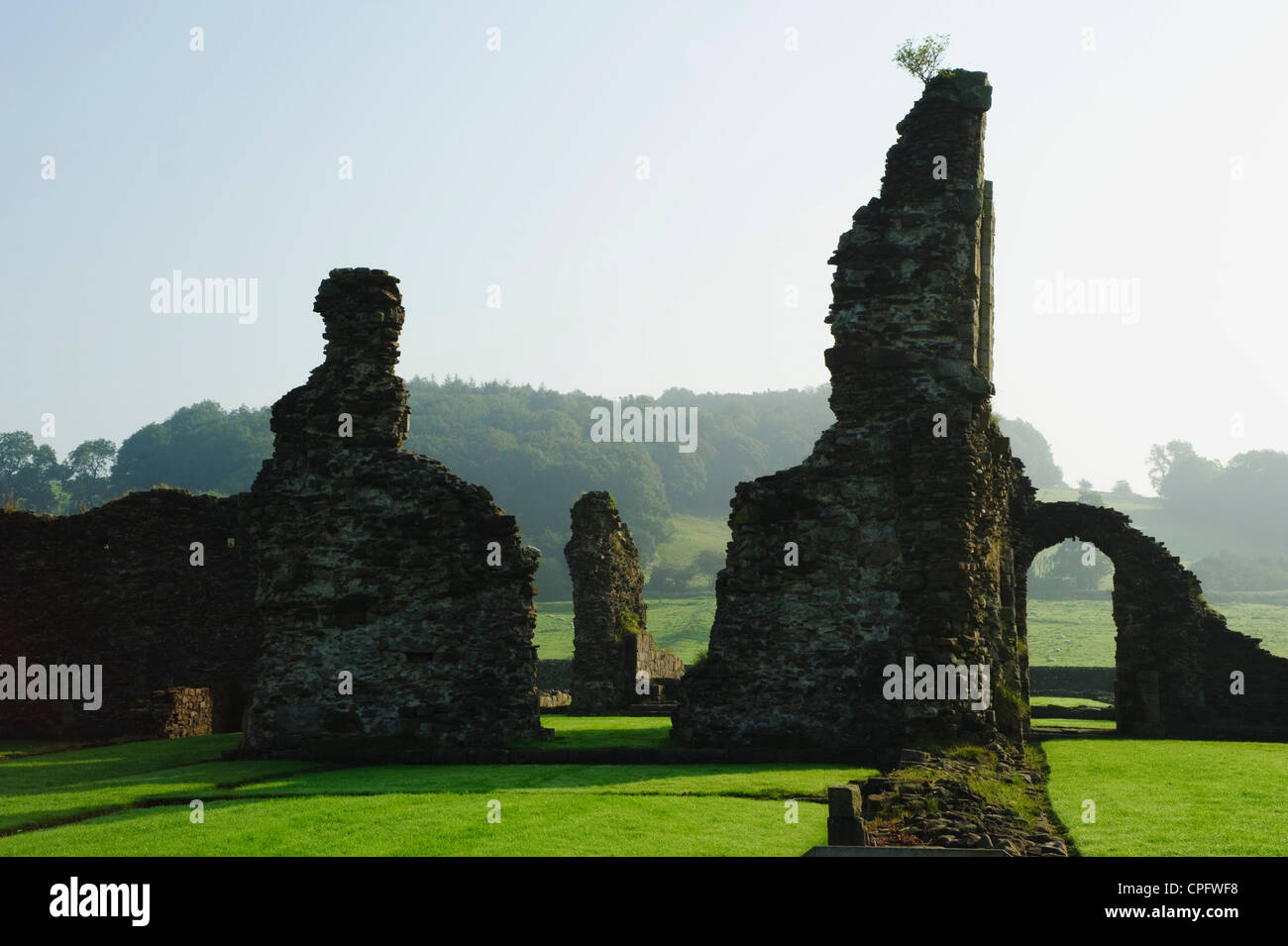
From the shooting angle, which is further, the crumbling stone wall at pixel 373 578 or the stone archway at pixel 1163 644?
the stone archway at pixel 1163 644

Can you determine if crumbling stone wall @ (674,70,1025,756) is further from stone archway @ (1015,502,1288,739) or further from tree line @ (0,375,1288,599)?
tree line @ (0,375,1288,599)

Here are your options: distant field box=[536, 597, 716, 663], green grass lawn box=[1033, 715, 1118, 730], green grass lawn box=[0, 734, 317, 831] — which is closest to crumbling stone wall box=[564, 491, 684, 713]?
green grass lawn box=[1033, 715, 1118, 730]

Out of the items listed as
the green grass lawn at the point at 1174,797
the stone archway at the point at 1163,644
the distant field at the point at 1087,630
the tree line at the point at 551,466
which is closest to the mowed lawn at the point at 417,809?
the green grass lawn at the point at 1174,797

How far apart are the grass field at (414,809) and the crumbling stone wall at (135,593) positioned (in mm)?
8786

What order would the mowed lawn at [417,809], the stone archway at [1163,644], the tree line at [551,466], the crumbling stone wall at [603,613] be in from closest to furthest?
the mowed lawn at [417,809] < the stone archway at [1163,644] < the crumbling stone wall at [603,613] < the tree line at [551,466]

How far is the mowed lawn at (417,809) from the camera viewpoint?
9.52 m

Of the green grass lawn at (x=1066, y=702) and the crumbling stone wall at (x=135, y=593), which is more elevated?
the crumbling stone wall at (x=135, y=593)

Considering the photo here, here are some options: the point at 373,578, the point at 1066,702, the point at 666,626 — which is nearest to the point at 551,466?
the point at 666,626

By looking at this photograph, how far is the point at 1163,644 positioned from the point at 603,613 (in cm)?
1350

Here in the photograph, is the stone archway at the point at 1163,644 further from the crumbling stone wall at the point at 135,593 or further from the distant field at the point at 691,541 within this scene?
the distant field at the point at 691,541

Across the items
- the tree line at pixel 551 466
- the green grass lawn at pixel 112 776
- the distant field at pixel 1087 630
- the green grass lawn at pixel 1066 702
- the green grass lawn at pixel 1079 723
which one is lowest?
the distant field at pixel 1087 630

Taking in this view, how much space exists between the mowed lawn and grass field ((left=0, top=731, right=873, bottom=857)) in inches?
0.8
